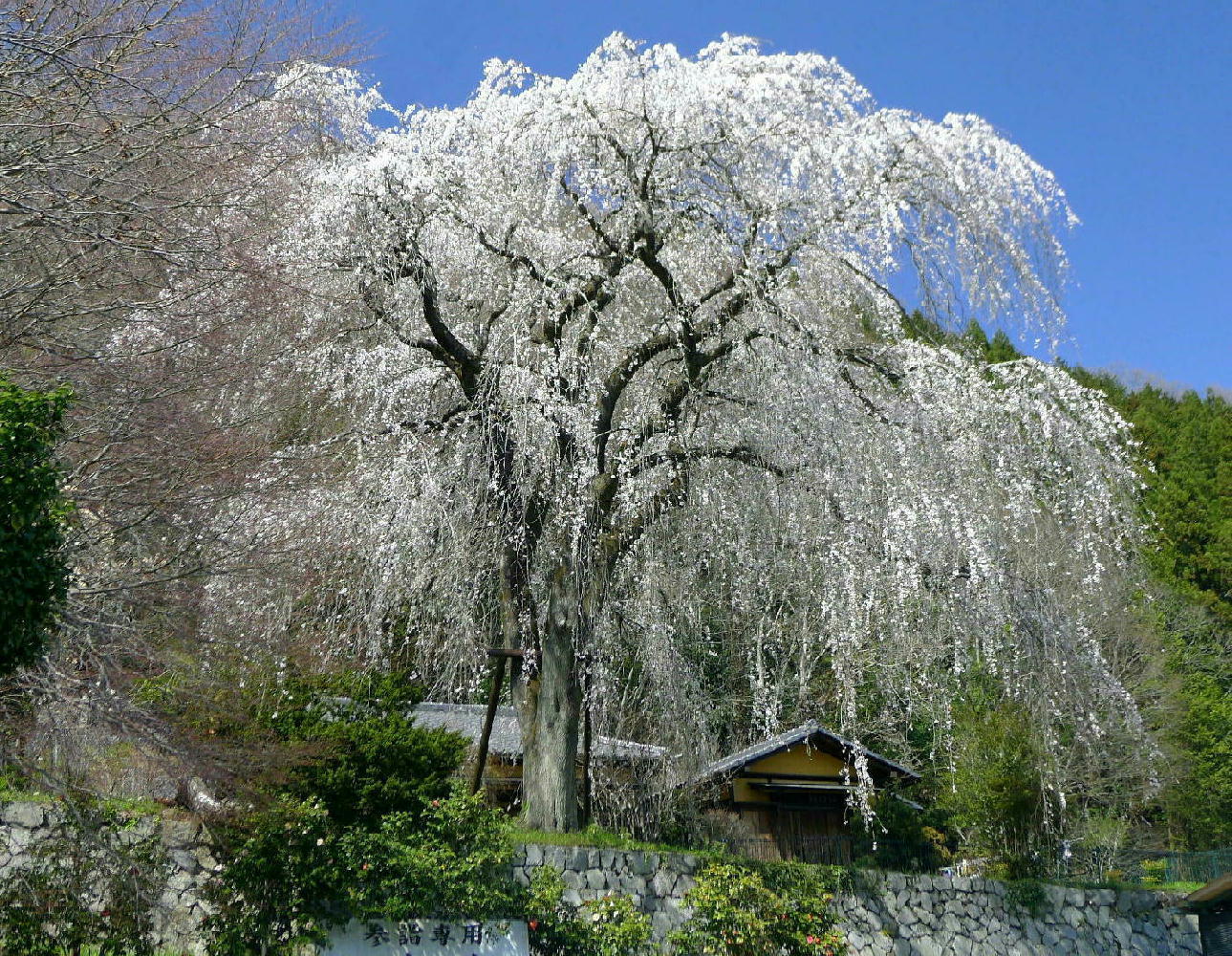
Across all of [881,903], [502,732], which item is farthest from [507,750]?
[881,903]

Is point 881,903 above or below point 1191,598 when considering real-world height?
below

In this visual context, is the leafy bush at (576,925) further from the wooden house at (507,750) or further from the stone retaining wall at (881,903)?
the wooden house at (507,750)

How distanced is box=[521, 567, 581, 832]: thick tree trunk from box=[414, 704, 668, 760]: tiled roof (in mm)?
2470

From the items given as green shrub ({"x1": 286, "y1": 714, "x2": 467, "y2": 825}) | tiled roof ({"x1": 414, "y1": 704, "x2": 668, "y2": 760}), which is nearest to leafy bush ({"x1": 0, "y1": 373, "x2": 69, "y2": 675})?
green shrub ({"x1": 286, "y1": 714, "x2": 467, "y2": 825})

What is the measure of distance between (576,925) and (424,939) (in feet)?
4.17

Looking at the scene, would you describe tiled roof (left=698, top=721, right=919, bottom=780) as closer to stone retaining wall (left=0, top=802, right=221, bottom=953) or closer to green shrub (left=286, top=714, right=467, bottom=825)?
green shrub (left=286, top=714, right=467, bottom=825)

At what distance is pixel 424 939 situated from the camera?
7.32 m

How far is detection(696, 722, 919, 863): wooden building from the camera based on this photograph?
1291cm

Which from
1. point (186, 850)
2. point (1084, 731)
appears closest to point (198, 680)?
point (186, 850)

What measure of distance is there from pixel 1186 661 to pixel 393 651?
18407mm

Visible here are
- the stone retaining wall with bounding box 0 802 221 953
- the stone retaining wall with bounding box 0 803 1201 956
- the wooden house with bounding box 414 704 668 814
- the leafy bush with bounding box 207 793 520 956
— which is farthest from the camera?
the wooden house with bounding box 414 704 668 814

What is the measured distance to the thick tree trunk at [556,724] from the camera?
861 centimetres

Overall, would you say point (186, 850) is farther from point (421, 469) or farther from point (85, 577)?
point (421, 469)

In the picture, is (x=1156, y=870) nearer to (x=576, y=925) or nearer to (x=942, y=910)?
(x=942, y=910)
